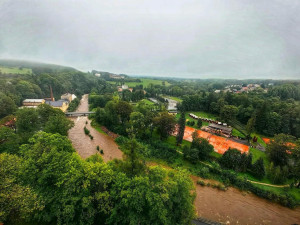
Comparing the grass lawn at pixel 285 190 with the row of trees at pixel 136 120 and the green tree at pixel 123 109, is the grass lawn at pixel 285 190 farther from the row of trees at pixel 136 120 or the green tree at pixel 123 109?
the green tree at pixel 123 109

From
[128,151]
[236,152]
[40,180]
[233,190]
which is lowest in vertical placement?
[233,190]

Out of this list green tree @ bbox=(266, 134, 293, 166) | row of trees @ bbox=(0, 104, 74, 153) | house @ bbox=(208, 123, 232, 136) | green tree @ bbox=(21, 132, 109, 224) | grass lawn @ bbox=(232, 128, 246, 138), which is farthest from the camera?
grass lawn @ bbox=(232, 128, 246, 138)

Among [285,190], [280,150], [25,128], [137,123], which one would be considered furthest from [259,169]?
[25,128]

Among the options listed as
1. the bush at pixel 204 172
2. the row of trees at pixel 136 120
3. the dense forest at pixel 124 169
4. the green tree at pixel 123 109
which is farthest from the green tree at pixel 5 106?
the bush at pixel 204 172

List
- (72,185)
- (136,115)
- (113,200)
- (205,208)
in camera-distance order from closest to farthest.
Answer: (72,185)
(113,200)
(205,208)
(136,115)

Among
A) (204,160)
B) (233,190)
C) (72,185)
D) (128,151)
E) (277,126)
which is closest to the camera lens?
(72,185)

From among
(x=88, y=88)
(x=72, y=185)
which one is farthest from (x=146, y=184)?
(x=88, y=88)

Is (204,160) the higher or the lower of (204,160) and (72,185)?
the lower

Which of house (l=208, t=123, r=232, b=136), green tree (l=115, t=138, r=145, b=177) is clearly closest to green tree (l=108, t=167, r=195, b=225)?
green tree (l=115, t=138, r=145, b=177)

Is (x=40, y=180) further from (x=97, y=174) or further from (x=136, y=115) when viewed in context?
(x=136, y=115)

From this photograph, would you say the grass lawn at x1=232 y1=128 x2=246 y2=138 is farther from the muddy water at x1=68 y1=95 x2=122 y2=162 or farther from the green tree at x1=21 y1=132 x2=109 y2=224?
the green tree at x1=21 y1=132 x2=109 y2=224

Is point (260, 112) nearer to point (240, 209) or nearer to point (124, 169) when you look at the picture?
point (240, 209)
